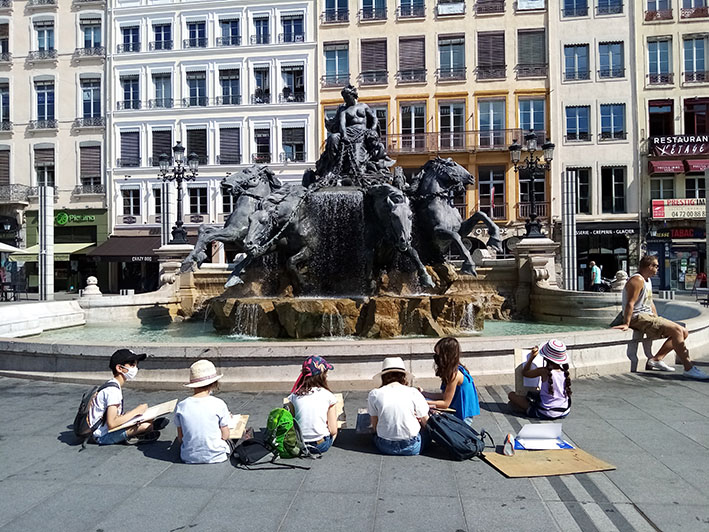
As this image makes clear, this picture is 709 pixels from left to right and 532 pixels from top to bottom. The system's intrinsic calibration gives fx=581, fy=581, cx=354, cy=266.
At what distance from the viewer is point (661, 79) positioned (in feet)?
111

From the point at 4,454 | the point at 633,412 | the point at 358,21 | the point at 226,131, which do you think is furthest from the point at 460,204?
the point at 4,454

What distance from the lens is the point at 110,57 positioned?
1471 inches

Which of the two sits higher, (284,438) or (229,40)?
(229,40)

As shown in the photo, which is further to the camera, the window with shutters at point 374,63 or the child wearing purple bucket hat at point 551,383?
the window with shutters at point 374,63

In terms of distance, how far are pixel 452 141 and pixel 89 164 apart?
76.1ft

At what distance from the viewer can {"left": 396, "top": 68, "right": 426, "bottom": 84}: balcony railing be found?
116 ft

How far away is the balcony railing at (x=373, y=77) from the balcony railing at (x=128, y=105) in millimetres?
14351

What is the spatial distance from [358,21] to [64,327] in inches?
1141

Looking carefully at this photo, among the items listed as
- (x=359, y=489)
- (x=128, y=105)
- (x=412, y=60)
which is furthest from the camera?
(x=128, y=105)

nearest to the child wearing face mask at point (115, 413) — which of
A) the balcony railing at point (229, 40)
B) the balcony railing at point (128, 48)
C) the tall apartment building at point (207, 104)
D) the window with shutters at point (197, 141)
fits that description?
the tall apartment building at point (207, 104)

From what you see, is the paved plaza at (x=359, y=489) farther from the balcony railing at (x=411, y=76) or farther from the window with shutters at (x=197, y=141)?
the window with shutters at (x=197, y=141)

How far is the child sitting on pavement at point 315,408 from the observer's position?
15.6 ft

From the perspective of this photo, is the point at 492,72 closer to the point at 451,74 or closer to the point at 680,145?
the point at 451,74

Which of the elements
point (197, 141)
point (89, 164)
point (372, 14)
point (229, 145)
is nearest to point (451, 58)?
point (372, 14)
